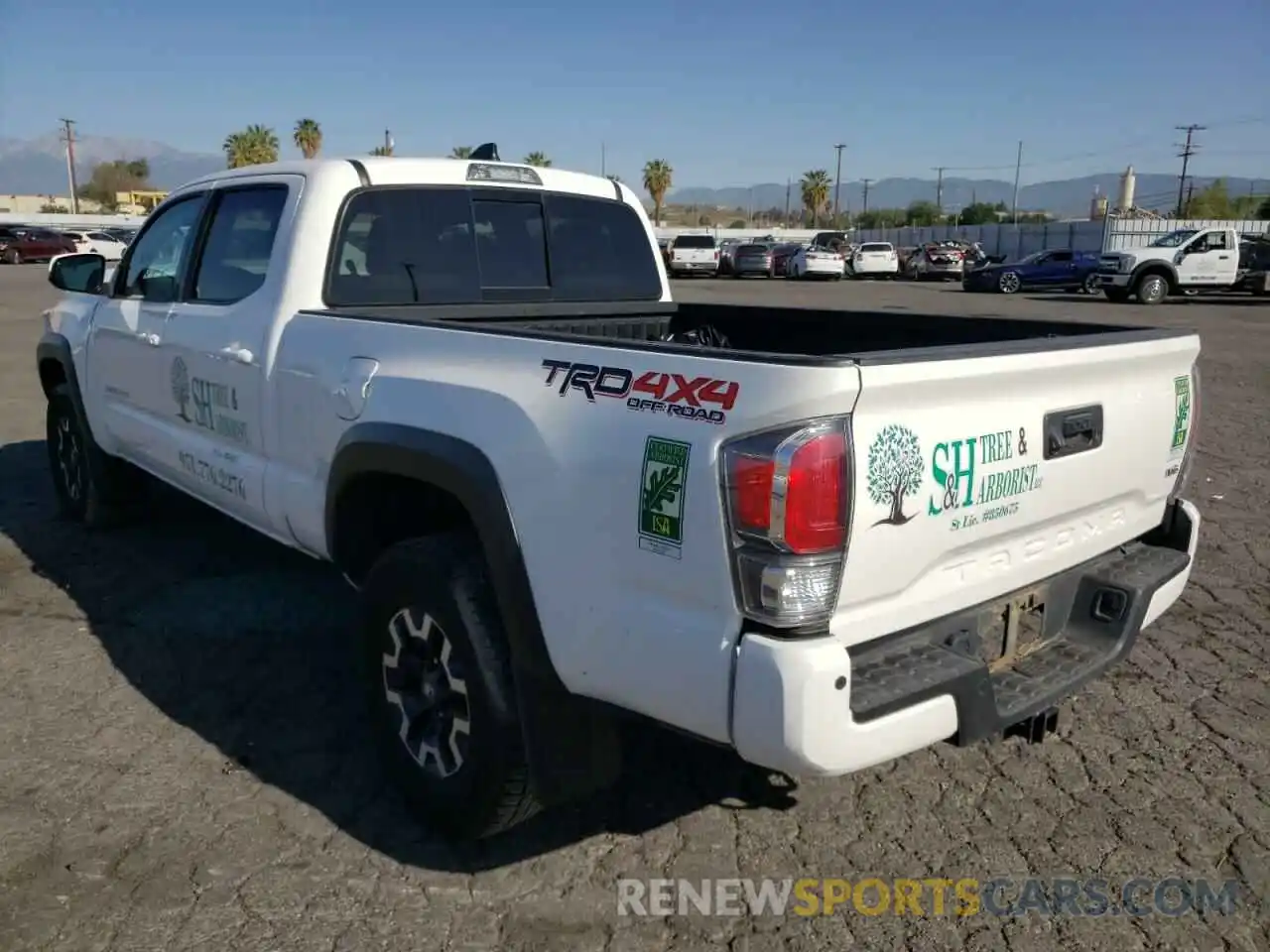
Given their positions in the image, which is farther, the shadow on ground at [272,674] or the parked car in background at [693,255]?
the parked car in background at [693,255]

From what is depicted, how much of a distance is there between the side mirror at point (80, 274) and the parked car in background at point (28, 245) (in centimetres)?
3834

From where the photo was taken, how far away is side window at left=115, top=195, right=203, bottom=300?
4.61 m

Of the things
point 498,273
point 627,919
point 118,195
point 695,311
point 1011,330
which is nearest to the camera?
point 627,919

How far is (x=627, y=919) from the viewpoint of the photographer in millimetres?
2709

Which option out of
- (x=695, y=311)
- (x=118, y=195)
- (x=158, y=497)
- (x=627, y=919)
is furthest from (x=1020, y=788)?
(x=118, y=195)

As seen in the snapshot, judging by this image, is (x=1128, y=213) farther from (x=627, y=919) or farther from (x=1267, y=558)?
(x=627, y=919)

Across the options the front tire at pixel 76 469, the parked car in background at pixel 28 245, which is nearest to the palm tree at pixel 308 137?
the parked car in background at pixel 28 245

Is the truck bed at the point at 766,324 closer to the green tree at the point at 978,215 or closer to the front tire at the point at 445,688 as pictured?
Answer: the front tire at the point at 445,688

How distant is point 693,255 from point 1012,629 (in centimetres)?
3669

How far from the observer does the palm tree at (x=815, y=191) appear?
98062 millimetres

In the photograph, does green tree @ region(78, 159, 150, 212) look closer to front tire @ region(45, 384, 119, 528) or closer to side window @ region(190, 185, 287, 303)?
front tire @ region(45, 384, 119, 528)

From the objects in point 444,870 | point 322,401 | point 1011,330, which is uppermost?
point 1011,330

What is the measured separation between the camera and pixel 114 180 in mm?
109438

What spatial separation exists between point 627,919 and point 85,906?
143cm
